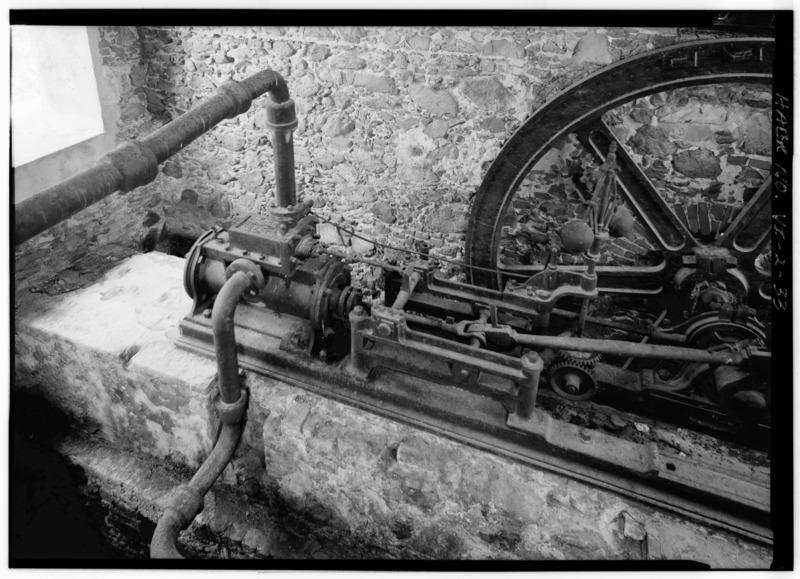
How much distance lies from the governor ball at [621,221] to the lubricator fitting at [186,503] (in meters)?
2.70

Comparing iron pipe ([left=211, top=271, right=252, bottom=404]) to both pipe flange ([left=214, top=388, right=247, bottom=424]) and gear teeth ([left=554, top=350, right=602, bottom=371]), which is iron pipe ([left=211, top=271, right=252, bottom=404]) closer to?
pipe flange ([left=214, top=388, right=247, bottom=424])

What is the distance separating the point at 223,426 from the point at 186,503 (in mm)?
483

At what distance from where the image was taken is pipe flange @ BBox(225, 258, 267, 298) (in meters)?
3.07

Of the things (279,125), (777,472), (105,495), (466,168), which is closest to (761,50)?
(466,168)

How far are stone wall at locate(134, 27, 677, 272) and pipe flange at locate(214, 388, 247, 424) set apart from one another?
2.13 meters

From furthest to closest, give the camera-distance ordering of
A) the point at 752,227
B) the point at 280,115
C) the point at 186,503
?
1. the point at 752,227
2. the point at 280,115
3. the point at 186,503

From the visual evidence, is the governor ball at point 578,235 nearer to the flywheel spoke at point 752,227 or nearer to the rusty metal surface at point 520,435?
the rusty metal surface at point 520,435

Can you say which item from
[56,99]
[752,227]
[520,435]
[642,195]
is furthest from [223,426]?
[752,227]

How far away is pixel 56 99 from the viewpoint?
3.91m

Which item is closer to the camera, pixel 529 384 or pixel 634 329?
pixel 529 384

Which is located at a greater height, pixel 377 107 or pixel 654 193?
pixel 377 107

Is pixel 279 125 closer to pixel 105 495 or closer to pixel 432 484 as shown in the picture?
pixel 432 484

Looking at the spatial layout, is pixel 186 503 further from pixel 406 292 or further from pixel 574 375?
pixel 574 375

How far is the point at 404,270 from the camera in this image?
10.9ft
